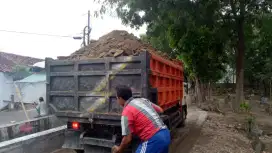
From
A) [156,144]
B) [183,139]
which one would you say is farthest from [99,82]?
[183,139]

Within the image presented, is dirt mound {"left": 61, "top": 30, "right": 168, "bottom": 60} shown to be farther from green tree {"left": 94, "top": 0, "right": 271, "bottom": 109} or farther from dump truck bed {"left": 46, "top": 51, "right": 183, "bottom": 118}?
green tree {"left": 94, "top": 0, "right": 271, "bottom": 109}

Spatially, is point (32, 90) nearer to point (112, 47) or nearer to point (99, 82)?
point (112, 47)

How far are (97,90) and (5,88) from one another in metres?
17.0

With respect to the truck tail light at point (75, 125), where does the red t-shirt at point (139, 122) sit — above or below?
above

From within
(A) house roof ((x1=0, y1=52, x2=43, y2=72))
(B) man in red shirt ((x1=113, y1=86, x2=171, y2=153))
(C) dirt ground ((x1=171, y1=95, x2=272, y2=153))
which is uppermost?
(A) house roof ((x1=0, y1=52, x2=43, y2=72))

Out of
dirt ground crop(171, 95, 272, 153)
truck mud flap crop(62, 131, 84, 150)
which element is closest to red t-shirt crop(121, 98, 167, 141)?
truck mud flap crop(62, 131, 84, 150)

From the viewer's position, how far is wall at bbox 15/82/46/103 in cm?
1936

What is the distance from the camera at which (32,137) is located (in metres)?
5.52

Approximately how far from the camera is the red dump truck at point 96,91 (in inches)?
192

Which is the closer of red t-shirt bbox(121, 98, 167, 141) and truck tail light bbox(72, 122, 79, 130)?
red t-shirt bbox(121, 98, 167, 141)

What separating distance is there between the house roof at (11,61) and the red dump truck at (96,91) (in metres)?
15.9

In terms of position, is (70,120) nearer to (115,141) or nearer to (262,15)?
(115,141)

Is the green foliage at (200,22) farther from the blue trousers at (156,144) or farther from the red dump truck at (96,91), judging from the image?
the blue trousers at (156,144)

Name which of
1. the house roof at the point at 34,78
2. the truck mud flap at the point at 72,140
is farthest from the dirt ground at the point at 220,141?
the house roof at the point at 34,78
